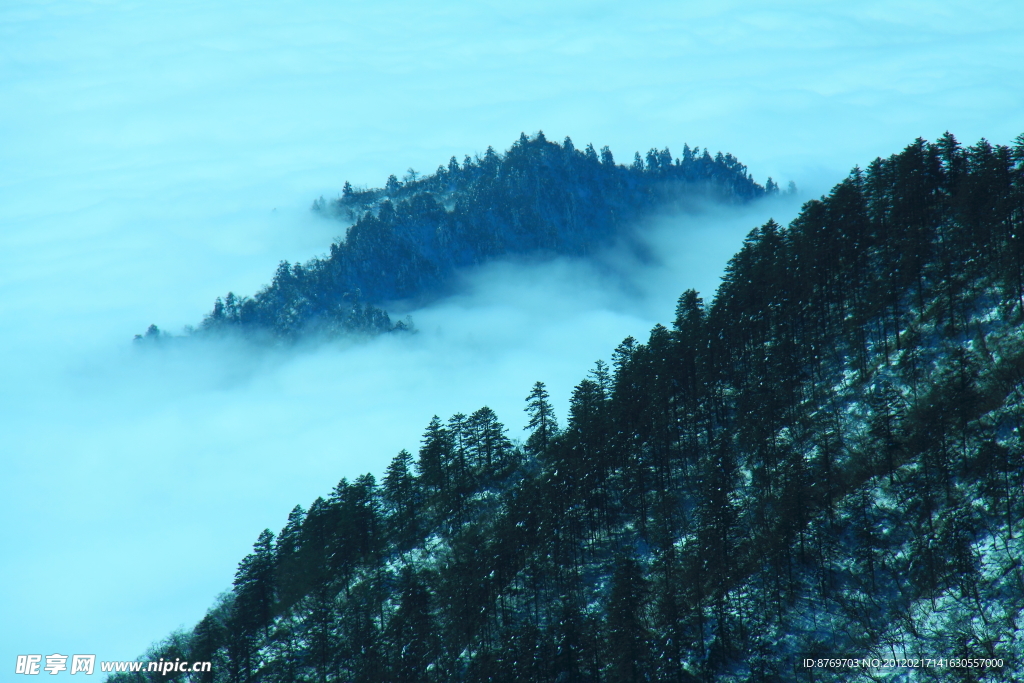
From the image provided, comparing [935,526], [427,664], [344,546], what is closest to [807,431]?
[935,526]

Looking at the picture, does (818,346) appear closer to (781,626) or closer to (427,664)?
(781,626)

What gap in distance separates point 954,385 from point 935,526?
500 inches

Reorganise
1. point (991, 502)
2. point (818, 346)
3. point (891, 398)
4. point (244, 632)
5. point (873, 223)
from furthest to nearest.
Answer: point (873, 223) < point (818, 346) < point (244, 632) < point (891, 398) < point (991, 502)

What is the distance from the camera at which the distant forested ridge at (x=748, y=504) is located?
59625 millimetres

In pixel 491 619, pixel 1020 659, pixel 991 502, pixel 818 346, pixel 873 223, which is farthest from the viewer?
pixel 873 223

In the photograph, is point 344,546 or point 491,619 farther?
point 344,546

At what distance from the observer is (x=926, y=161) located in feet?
312

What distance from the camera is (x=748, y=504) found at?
70.5 m

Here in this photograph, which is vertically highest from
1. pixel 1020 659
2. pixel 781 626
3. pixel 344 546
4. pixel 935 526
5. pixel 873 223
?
pixel 873 223

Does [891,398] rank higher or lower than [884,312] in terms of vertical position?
lower

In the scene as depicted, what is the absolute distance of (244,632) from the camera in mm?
80000

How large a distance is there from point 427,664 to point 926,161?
73.3 metres

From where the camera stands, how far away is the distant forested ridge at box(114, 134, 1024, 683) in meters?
59.6

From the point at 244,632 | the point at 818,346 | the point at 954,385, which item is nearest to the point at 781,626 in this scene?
the point at 954,385
